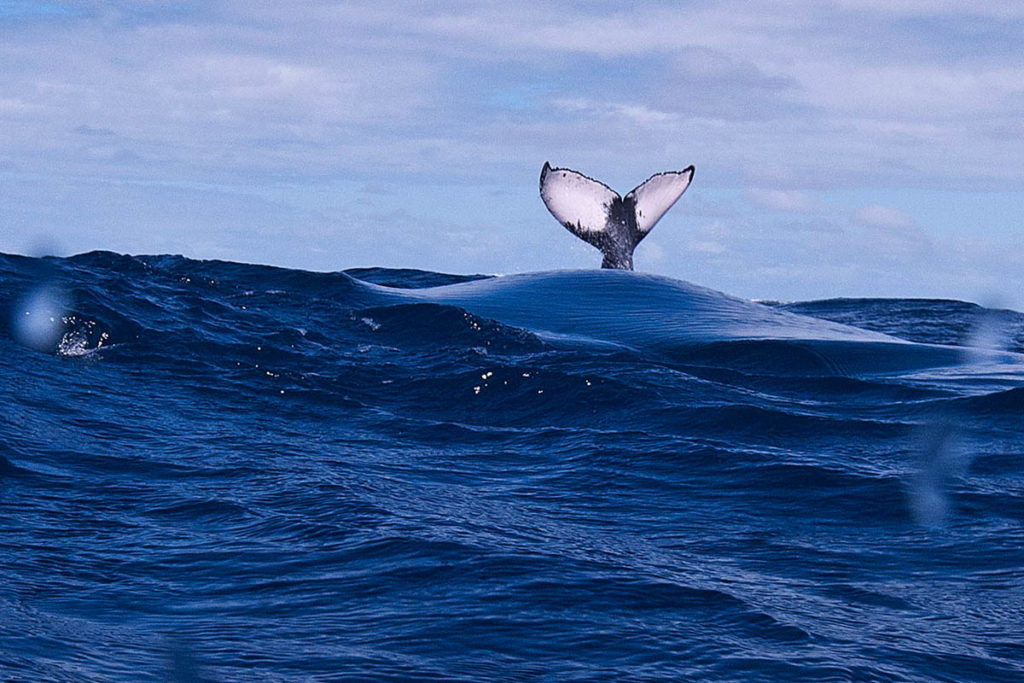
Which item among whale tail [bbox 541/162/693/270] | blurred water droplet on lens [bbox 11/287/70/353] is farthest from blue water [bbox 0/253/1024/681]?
whale tail [bbox 541/162/693/270]

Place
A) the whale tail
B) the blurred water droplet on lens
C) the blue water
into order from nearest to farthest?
the blue water → the blurred water droplet on lens → the whale tail

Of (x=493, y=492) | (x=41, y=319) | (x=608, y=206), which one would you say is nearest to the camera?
(x=493, y=492)

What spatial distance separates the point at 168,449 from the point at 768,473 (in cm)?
432

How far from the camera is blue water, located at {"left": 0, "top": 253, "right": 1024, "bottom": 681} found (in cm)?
513

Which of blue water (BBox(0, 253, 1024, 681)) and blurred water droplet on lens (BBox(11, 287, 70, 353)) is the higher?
blurred water droplet on lens (BBox(11, 287, 70, 353))

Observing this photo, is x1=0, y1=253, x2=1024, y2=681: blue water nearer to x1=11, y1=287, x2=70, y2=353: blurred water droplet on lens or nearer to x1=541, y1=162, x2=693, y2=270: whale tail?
x1=11, y1=287, x2=70, y2=353: blurred water droplet on lens

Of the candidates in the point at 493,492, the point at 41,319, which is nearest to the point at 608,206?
the point at 41,319

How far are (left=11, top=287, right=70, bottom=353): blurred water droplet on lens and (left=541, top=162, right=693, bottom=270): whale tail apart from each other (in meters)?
7.05

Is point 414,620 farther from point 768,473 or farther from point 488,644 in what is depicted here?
point 768,473

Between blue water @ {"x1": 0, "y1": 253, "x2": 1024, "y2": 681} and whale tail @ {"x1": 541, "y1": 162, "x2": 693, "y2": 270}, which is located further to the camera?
whale tail @ {"x1": 541, "y1": 162, "x2": 693, "y2": 270}

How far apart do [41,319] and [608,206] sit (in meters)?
8.40

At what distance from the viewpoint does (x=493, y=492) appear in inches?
323

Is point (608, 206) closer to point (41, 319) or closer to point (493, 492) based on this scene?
point (41, 319)

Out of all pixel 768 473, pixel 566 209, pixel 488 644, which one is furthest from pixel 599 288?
pixel 488 644
